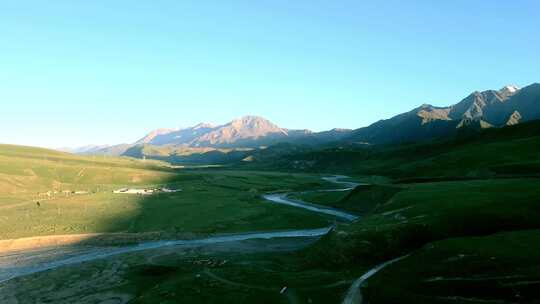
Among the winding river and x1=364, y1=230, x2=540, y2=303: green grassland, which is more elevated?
x1=364, y1=230, x2=540, y2=303: green grassland

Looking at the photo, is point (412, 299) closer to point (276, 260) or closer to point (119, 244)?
point (276, 260)

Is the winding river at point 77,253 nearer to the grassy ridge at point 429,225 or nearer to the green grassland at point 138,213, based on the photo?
the green grassland at point 138,213

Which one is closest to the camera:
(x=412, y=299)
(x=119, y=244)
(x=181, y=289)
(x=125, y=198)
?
(x=412, y=299)

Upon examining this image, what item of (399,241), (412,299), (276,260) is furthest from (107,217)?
(412,299)

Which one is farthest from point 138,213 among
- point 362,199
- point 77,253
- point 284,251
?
point 362,199

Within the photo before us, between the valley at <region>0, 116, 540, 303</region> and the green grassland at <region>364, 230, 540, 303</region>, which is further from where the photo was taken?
the valley at <region>0, 116, 540, 303</region>

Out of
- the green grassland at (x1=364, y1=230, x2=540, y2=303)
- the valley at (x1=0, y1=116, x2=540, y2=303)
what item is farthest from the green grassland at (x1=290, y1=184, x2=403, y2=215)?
the green grassland at (x1=364, y1=230, x2=540, y2=303)

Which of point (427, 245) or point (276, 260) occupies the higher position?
point (427, 245)

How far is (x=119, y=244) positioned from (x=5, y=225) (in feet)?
116

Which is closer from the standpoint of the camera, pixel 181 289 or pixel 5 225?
Answer: pixel 181 289

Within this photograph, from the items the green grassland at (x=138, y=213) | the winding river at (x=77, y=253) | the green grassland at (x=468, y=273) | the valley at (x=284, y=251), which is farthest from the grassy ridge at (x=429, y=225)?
the green grassland at (x=138, y=213)

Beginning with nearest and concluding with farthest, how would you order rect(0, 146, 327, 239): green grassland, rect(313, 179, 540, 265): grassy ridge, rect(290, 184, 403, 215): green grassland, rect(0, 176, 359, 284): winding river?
1. rect(313, 179, 540, 265): grassy ridge
2. rect(0, 176, 359, 284): winding river
3. rect(0, 146, 327, 239): green grassland
4. rect(290, 184, 403, 215): green grassland

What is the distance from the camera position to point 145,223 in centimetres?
11088

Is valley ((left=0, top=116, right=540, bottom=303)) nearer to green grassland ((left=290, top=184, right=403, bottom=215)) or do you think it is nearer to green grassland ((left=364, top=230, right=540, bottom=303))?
green grassland ((left=364, top=230, right=540, bottom=303))
